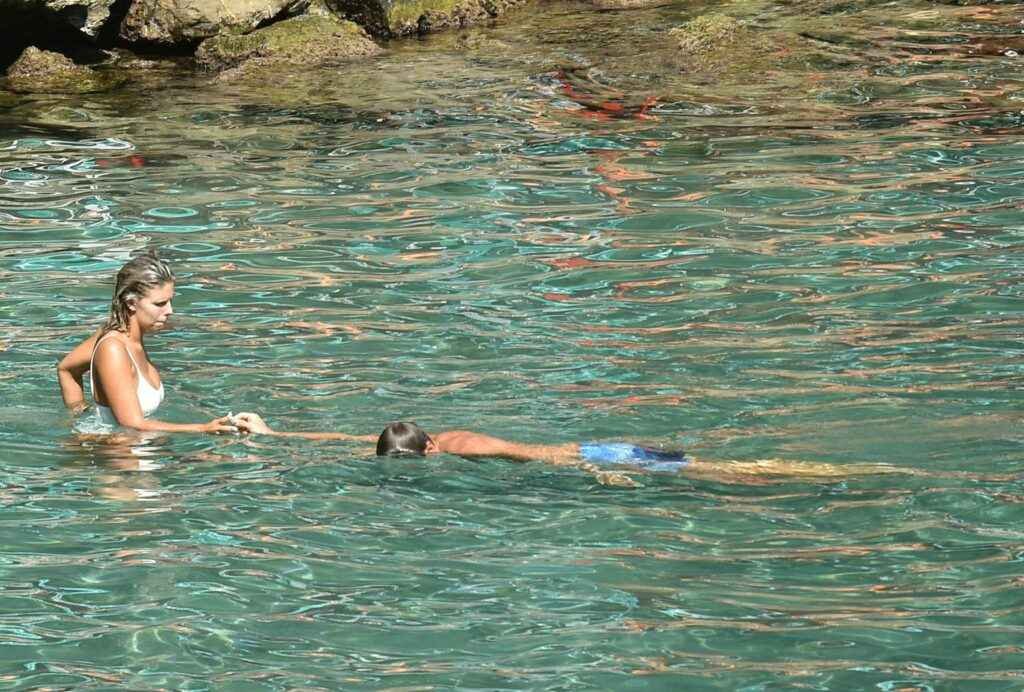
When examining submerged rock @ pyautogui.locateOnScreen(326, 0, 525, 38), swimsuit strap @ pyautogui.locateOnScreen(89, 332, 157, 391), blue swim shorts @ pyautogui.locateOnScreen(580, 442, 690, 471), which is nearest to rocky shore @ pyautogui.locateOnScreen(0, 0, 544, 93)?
submerged rock @ pyautogui.locateOnScreen(326, 0, 525, 38)

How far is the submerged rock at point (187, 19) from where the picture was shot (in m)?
17.1

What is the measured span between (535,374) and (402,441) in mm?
1506

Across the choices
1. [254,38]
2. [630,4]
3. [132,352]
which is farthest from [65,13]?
[132,352]

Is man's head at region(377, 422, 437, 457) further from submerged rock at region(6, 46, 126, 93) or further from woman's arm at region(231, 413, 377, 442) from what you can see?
submerged rock at region(6, 46, 126, 93)

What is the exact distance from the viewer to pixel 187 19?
17.2m

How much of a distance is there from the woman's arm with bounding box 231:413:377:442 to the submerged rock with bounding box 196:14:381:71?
10.4 metres

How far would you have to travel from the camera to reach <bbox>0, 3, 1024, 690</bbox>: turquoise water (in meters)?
4.97

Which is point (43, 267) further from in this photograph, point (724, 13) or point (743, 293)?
point (724, 13)

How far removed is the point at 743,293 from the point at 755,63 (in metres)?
7.13

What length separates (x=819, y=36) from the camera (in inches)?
651

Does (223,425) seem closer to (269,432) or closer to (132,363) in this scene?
(269,432)

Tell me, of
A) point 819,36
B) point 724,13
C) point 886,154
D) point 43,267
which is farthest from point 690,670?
point 724,13

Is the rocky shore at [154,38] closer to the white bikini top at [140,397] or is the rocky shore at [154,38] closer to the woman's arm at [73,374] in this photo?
the woman's arm at [73,374]

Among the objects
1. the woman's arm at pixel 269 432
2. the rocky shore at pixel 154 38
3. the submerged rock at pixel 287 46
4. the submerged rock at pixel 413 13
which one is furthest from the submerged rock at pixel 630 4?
the woman's arm at pixel 269 432
